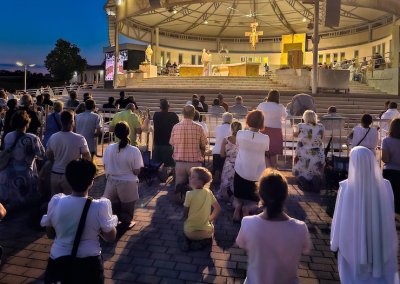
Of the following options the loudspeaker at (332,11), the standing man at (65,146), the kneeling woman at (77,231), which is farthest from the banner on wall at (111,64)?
the kneeling woman at (77,231)

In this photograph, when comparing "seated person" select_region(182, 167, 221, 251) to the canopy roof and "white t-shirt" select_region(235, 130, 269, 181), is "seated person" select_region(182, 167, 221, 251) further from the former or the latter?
the canopy roof

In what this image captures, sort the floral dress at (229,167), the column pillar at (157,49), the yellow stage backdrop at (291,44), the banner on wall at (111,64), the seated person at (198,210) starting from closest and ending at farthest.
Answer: the seated person at (198,210)
the floral dress at (229,167)
the yellow stage backdrop at (291,44)
the banner on wall at (111,64)
the column pillar at (157,49)

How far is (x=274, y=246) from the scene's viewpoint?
2.43m

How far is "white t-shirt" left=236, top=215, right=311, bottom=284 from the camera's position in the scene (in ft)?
7.98

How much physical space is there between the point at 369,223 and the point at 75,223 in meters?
2.11

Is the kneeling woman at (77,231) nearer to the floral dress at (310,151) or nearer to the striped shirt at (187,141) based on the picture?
the striped shirt at (187,141)

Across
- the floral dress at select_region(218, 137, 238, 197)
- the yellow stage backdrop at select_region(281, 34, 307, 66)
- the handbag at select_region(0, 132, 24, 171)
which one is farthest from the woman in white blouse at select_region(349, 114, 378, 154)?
the yellow stage backdrop at select_region(281, 34, 307, 66)

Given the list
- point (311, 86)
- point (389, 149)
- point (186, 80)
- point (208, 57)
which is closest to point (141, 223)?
point (389, 149)

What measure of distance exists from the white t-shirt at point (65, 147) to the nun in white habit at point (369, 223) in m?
3.72

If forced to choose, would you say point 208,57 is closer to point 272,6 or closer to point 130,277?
point 272,6

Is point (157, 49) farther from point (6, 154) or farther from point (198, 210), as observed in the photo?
point (198, 210)

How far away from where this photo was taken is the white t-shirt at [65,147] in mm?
5109

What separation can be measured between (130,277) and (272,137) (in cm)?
418

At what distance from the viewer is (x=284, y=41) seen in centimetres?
3022
